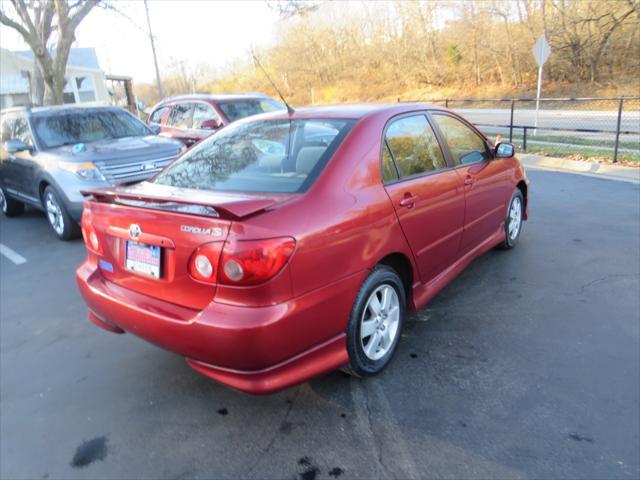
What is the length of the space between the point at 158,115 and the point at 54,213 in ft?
14.3

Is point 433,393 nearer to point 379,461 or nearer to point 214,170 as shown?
point 379,461

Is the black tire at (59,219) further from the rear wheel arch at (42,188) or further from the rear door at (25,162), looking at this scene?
the rear door at (25,162)

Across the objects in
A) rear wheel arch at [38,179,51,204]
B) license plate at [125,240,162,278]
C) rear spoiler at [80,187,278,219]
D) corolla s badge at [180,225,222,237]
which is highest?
rear spoiler at [80,187,278,219]

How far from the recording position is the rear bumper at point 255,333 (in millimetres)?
2291

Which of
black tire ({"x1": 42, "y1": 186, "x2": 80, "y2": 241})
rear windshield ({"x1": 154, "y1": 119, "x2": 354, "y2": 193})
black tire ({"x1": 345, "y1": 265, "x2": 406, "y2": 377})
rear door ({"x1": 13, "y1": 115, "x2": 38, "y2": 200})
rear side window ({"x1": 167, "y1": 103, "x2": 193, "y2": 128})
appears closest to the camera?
black tire ({"x1": 345, "y1": 265, "x2": 406, "y2": 377})

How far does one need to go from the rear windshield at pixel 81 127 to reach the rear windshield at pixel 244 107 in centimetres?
169

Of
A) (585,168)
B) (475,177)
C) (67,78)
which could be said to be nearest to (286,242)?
(475,177)

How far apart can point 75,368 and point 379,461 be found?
2185 mm

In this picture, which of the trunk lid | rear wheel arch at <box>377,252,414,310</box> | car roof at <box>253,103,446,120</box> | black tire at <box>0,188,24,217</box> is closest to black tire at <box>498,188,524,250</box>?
car roof at <box>253,103,446,120</box>

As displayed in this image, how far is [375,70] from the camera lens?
43344mm

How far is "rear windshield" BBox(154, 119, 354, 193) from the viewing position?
2.88 metres

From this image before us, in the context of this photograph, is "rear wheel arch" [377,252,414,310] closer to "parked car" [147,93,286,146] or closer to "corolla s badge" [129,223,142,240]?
"corolla s badge" [129,223,142,240]

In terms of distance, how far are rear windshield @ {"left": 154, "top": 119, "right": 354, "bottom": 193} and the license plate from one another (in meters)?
0.55

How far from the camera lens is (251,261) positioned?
2254 millimetres
